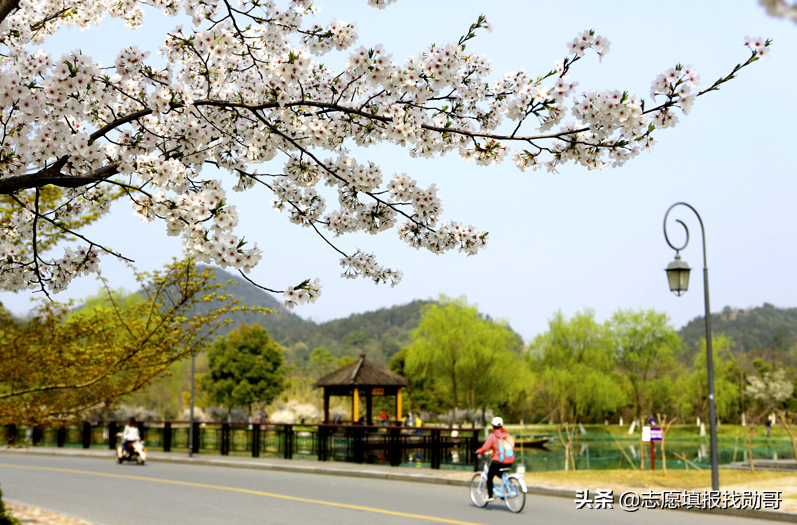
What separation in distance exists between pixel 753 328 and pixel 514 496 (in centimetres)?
16281

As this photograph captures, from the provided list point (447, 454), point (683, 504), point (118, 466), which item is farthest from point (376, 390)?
point (683, 504)

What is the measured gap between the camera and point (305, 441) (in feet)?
72.3

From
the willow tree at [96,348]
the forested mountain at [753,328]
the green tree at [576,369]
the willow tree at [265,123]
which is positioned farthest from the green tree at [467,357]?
the forested mountain at [753,328]

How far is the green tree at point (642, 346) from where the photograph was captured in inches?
2223

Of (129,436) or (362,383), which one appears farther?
(362,383)

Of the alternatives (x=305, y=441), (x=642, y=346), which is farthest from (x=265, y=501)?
(x=642, y=346)

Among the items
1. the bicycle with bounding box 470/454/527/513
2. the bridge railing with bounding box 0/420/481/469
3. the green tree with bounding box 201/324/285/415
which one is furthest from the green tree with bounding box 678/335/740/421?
the bicycle with bounding box 470/454/527/513

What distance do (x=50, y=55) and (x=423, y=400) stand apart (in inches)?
1772

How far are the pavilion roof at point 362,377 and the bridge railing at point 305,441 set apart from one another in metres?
3.59

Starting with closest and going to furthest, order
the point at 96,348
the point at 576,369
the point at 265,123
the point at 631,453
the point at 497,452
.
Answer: the point at 265,123 → the point at 96,348 → the point at 497,452 → the point at 631,453 → the point at 576,369

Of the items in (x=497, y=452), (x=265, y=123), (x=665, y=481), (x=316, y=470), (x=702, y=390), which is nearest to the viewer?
(x=265, y=123)

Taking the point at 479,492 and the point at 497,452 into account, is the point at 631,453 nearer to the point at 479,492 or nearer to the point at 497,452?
the point at 479,492

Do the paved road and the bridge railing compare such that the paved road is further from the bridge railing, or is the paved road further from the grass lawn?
the bridge railing

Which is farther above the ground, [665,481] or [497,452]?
[497,452]
